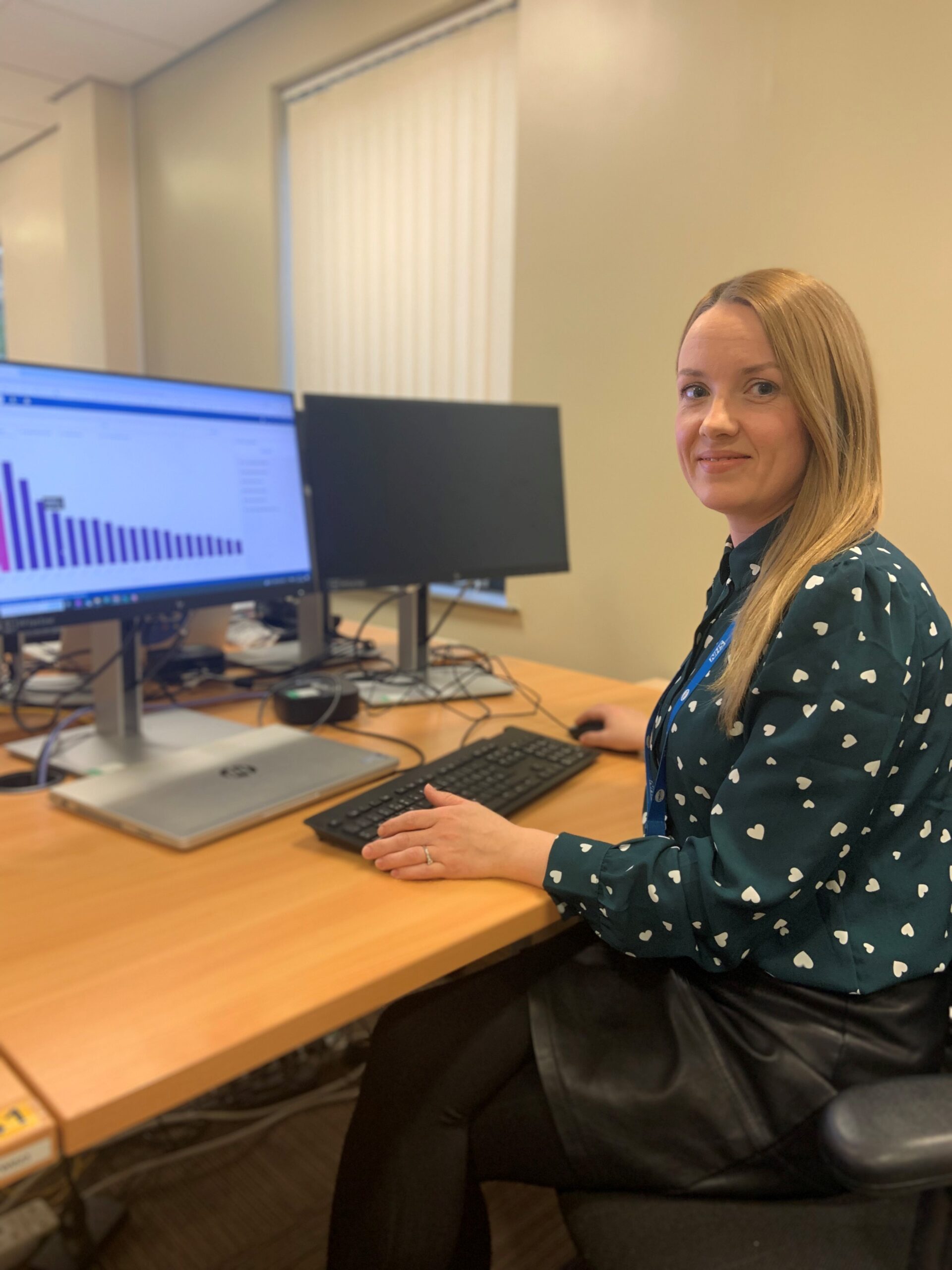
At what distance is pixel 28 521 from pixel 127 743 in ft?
1.14

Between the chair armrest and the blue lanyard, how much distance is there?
378mm

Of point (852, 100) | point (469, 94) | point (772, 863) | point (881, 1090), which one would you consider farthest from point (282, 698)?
point (469, 94)

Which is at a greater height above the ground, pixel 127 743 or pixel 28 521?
pixel 28 521

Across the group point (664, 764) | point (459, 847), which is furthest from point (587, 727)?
point (459, 847)

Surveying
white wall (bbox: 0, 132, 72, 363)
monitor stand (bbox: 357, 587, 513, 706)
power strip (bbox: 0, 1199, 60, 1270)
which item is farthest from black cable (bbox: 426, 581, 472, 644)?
white wall (bbox: 0, 132, 72, 363)

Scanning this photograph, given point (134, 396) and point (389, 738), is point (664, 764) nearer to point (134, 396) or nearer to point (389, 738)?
point (389, 738)

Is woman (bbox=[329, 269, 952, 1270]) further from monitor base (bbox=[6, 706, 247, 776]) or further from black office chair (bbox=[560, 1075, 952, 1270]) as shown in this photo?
monitor base (bbox=[6, 706, 247, 776])

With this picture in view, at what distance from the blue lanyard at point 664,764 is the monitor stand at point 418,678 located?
63cm

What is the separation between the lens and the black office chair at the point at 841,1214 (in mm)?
594

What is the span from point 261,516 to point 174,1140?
114cm

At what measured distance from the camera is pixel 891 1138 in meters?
0.60

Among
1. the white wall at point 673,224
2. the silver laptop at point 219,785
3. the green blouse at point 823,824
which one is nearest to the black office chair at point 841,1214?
the green blouse at point 823,824

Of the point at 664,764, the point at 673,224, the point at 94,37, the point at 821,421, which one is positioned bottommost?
the point at 664,764

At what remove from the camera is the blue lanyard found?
0.96 m
